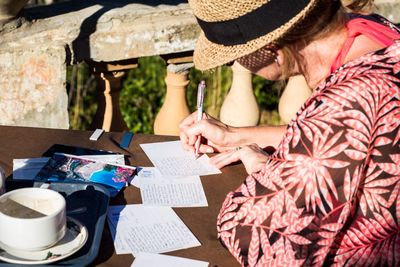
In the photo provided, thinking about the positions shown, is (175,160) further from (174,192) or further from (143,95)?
(143,95)

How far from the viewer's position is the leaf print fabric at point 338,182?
5.52ft

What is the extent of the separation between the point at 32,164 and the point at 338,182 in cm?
93

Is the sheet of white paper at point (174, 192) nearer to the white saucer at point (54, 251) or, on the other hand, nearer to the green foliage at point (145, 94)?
the white saucer at point (54, 251)

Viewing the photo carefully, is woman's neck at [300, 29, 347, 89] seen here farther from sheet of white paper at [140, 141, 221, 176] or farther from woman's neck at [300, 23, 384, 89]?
sheet of white paper at [140, 141, 221, 176]

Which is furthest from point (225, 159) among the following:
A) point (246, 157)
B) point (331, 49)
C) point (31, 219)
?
point (31, 219)

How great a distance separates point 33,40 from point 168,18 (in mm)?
564

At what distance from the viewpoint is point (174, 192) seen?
83.0 inches

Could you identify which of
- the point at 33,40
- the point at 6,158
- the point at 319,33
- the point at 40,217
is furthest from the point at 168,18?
the point at 40,217

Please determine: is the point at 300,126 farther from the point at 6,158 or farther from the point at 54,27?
the point at 54,27

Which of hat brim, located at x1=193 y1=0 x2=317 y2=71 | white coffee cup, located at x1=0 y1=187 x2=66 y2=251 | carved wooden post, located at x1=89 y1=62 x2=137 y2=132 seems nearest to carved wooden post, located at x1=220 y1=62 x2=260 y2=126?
carved wooden post, located at x1=89 y1=62 x2=137 y2=132

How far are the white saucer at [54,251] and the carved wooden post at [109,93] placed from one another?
1.33 m

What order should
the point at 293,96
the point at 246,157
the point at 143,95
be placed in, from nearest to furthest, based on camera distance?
1. the point at 246,157
2. the point at 293,96
3. the point at 143,95

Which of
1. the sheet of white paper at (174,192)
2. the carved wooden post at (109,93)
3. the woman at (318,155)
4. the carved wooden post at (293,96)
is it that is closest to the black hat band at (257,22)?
the woman at (318,155)

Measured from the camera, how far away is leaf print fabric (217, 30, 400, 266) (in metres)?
1.68
